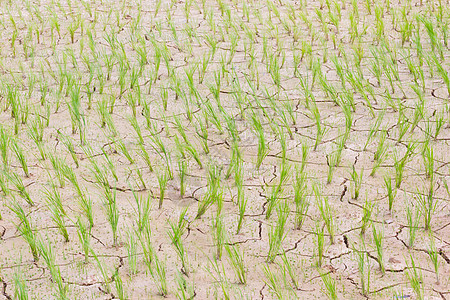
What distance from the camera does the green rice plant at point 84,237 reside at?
106 inches

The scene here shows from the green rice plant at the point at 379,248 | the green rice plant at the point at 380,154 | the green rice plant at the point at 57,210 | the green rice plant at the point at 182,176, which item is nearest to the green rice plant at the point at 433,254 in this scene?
the green rice plant at the point at 379,248

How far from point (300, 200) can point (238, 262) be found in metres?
0.57

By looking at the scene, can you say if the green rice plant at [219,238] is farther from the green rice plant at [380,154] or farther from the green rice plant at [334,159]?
the green rice plant at [380,154]

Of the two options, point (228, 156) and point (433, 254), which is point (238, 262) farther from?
point (228, 156)

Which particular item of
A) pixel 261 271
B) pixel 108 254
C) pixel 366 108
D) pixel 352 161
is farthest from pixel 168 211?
pixel 366 108

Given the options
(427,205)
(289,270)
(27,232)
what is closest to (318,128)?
(427,205)

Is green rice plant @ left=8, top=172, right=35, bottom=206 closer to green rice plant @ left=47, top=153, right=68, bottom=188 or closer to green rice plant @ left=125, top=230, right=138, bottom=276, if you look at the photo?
green rice plant @ left=47, top=153, right=68, bottom=188

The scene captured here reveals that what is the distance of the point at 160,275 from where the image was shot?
2.53 metres

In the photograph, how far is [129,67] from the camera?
14.4 ft

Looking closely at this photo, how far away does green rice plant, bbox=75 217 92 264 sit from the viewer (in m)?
2.69

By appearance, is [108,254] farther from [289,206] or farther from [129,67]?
[129,67]

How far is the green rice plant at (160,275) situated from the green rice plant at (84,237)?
10.3 inches

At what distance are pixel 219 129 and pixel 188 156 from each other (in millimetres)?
285

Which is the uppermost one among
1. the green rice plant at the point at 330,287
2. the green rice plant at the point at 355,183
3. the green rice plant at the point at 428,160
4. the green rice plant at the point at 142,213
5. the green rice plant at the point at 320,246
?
the green rice plant at the point at 428,160
